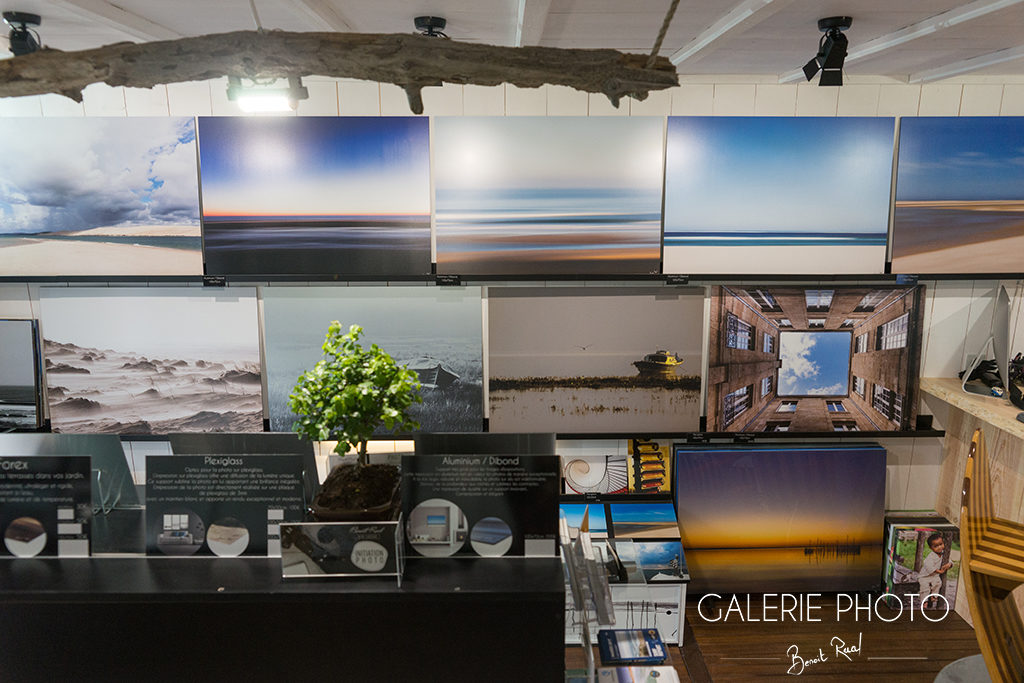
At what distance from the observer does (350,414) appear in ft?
6.05

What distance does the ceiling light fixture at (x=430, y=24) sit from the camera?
2.48 meters

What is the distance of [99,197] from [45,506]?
2237 millimetres

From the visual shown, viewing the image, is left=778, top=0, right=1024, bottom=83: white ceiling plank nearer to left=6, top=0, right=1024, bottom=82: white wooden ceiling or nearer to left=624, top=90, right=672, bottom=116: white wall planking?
left=6, top=0, right=1024, bottom=82: white wooden ceiling

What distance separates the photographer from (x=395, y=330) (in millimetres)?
3594

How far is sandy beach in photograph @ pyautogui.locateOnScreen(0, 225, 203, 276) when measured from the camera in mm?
3506

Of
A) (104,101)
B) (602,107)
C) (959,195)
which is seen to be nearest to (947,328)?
(959,195)

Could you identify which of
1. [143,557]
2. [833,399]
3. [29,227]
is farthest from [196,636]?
[833,399]

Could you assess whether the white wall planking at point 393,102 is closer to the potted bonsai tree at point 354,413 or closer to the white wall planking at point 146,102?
the white wall planking at point 146,102

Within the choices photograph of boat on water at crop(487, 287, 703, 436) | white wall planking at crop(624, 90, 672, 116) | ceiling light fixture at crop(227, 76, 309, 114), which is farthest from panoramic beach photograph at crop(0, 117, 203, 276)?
white wall planking at crop(624, 90, 672, 116)

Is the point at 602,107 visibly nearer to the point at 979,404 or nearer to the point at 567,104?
the point at 567,104

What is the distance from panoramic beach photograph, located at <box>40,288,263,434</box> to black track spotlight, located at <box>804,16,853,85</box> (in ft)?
9.48

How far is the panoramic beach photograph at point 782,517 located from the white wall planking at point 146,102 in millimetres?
3296

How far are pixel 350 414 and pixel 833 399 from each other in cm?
289

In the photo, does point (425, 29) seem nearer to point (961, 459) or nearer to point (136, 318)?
point (136, 318)
